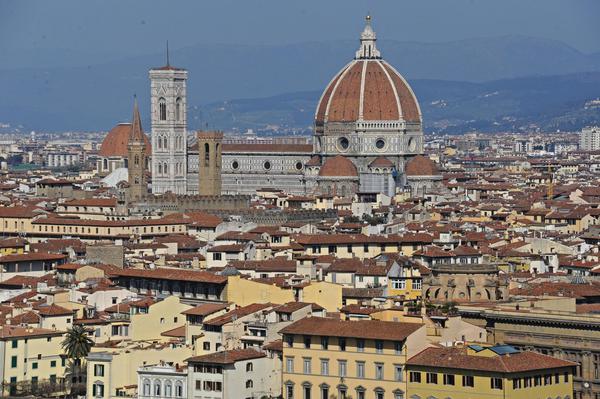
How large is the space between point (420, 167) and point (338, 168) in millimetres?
4957

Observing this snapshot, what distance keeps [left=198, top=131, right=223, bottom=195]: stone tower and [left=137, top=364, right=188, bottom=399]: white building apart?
269ft

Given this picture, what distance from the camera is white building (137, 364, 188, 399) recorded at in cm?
4897

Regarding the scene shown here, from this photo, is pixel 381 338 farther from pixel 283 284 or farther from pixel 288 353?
pixel 283 284

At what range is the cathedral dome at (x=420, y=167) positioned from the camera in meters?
135

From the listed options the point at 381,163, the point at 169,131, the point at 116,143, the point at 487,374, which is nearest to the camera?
the point at 487,374

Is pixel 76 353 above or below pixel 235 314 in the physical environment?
below

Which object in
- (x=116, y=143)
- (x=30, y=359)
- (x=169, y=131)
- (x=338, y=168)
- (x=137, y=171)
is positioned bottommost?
(x=30, y=359)

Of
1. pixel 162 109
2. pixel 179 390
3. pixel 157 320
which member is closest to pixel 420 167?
pixel 162 109

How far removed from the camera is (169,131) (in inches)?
5556

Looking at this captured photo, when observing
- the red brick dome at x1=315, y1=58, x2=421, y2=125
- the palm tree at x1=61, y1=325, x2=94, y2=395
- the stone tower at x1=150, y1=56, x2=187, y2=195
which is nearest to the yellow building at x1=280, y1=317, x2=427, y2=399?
the palm tree at x1=61, y1=325, x2=94, y2=395

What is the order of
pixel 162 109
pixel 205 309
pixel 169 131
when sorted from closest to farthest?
1. pixel 205 309
2. pixel 169 131
3. pixel 162 109

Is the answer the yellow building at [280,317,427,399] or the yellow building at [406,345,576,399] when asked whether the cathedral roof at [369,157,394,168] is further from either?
the yellow building at [406,345,576,399]

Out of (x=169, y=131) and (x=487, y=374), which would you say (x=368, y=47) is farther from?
(x=487, y=374)

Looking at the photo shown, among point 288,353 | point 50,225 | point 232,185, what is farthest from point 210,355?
point 232,185
